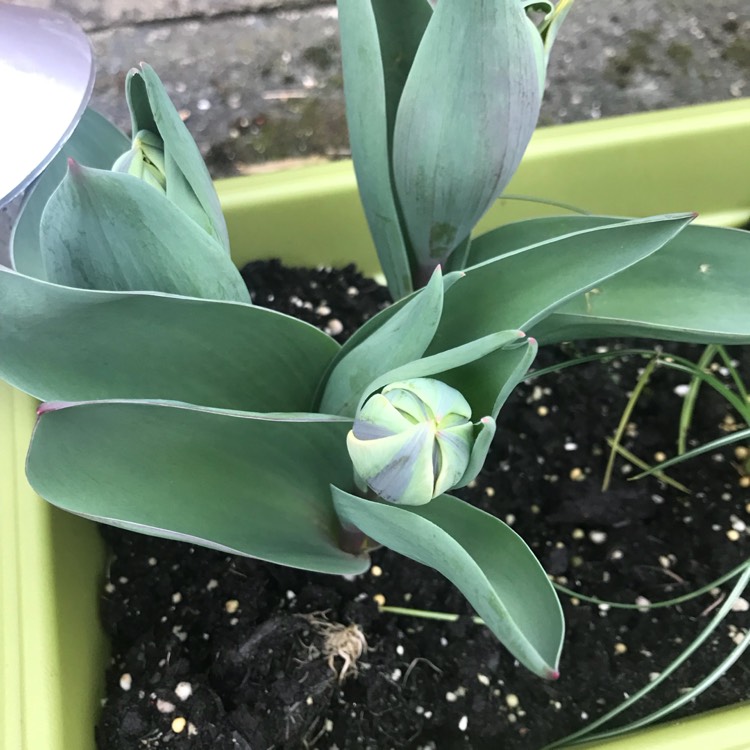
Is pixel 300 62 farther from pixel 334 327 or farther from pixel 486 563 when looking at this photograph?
pixel 486 563

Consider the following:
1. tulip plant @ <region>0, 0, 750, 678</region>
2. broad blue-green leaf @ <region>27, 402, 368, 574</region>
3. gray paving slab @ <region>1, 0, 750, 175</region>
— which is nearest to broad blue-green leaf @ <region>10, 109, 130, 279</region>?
tulip plant @ <region>0, 0, 750, 678</region>

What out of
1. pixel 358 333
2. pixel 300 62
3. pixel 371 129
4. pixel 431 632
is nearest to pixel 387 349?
pixel 358 333

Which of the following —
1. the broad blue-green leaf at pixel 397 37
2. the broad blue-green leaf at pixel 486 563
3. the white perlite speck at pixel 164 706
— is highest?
the broad blue-green leaf at pixel 397 37

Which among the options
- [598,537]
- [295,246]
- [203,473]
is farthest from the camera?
[295,246]

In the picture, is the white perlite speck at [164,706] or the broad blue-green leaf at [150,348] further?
the white perlite speck at [164,706]

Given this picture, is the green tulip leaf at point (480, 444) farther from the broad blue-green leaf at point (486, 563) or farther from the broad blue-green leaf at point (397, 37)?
the broad blue-green leaf at point (397, 37)

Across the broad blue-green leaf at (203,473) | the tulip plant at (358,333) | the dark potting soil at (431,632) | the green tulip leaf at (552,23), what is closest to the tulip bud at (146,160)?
the tulip plant at (358,333)

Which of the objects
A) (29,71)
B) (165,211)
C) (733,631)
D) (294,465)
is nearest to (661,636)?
(733,631)
